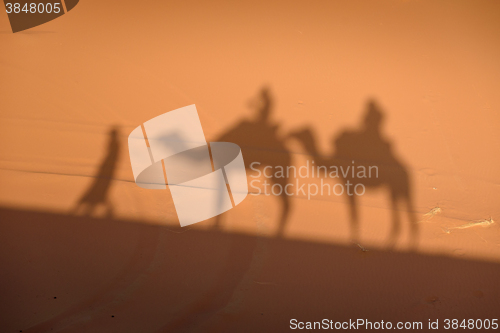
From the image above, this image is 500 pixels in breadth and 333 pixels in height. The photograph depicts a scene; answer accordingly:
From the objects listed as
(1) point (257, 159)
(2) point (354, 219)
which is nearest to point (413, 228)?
(2) point (354, 219)

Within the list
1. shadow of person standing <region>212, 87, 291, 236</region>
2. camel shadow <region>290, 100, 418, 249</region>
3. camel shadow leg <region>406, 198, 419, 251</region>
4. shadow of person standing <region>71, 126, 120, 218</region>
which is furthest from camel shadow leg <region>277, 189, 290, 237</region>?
shadow of person standing <region>71, 126, 120, 218</region>

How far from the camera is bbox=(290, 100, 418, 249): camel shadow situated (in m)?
3.35

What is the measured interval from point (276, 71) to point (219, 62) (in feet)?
3.40

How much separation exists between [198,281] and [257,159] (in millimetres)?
1730

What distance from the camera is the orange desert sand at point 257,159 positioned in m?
2.70

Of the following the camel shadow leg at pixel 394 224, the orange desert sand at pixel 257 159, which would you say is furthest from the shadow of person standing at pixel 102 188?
the camel shadow leg at pixel 394 224

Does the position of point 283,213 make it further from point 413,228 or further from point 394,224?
point 413,228

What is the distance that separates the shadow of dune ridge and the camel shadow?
456mm

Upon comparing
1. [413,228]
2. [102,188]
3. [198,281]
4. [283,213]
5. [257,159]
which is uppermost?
[102,188]

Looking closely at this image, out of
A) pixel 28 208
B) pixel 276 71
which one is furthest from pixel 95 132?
pixel 276 71

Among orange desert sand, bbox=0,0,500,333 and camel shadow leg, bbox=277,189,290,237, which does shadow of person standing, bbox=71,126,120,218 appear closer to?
orange desert sand, bbox=0,0,500,333

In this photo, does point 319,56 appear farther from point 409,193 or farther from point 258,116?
point 409,193

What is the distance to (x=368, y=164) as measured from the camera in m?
3.80

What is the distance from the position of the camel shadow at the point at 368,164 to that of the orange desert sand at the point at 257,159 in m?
0.02
